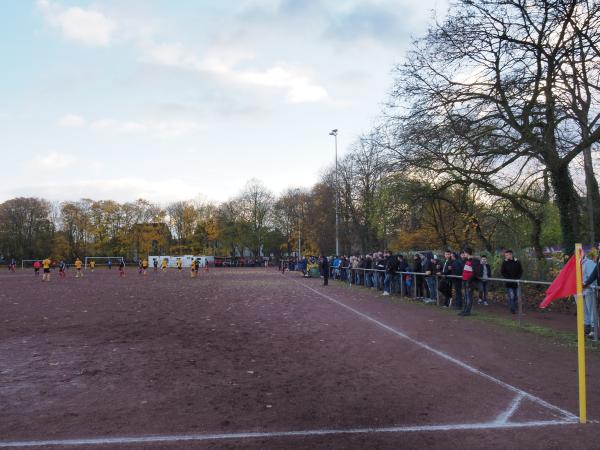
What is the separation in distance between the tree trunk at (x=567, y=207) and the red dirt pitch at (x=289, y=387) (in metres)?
8.20

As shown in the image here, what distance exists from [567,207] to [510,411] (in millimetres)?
15167

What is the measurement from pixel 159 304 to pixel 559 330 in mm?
12964

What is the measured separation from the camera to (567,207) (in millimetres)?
18594

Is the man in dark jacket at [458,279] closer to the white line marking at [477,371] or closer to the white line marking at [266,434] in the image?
the white line marking at [477,371]

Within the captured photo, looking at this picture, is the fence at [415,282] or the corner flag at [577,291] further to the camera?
the fence at [415,282]

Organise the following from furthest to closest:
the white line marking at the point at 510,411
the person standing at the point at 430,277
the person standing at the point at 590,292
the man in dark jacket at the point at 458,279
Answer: the person standing at the point at 430,277
the man in dark jacket at the point at 458,279
the person standing at the point at 590,292
the white line marking at the point at 510,411

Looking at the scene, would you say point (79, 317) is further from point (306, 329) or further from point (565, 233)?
point (565, 233)

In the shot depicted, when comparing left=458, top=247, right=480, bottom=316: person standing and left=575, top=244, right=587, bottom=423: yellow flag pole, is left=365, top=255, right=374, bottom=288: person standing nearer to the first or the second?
left=458, top=247, right=480, bottom=316: person standing

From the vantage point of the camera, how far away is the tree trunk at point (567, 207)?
1819 cm

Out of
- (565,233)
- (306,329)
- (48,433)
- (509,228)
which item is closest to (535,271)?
(565,233)

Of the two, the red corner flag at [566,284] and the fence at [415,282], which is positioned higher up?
the red corner flag at [566,284]

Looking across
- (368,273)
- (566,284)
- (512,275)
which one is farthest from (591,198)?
(566,284)

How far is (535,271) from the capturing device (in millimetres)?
19219

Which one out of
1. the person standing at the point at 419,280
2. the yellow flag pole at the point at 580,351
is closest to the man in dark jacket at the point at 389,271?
the person standing at the point at 419,280
